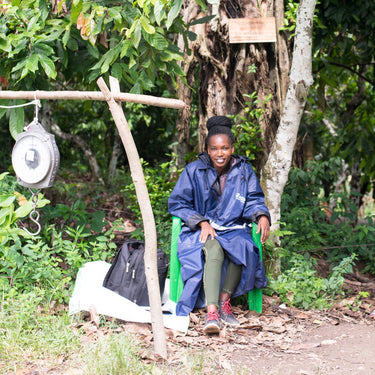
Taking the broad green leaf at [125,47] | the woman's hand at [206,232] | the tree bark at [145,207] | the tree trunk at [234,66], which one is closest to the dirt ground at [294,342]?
the tree bark at [145,207]

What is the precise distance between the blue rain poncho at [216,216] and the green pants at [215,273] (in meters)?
0.04

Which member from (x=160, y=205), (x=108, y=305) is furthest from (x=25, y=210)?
(x=160, y=205)

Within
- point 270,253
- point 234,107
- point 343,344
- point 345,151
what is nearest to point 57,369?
point 343,344

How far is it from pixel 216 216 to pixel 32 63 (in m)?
1.85

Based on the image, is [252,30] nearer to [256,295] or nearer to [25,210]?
[256,295]

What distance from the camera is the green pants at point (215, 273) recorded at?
13.1 ft

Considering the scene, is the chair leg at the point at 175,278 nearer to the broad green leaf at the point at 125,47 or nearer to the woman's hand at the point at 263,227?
the woman's hand at the point at 263,227

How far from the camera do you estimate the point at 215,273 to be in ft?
13.3

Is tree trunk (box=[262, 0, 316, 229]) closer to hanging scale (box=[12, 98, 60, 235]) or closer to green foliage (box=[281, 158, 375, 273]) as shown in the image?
green foliage (box=[281, 158, 375, 273])

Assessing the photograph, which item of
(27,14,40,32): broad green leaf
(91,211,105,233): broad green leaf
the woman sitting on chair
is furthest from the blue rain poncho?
(27,14,40,32): broad green leaf

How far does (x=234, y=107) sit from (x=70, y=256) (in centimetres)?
236

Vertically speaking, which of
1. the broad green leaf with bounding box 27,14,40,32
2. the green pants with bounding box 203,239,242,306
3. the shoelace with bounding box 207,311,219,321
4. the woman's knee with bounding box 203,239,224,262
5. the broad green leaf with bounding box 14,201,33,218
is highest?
the broad green leaf with bounding box 27,14,40,32

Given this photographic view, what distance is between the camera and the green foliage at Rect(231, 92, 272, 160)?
5.37m

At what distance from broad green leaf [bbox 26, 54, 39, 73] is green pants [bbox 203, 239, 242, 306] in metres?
1.82
